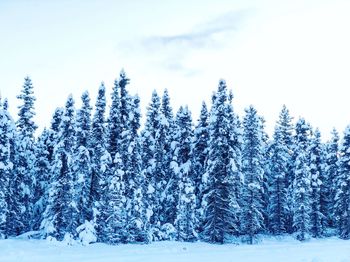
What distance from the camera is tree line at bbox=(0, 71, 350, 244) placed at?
40062mm

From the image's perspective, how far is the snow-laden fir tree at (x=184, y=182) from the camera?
43750mm

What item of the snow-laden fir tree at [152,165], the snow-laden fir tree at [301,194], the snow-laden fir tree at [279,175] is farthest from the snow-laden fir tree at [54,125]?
the snow-laden fir tree at [301,194]

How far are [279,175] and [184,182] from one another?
20.7 m

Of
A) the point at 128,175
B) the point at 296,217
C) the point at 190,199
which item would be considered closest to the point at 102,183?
the point at 128,175

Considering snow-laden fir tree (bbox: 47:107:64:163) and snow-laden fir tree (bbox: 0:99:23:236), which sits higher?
Answer: snow-laden fir tree (bbox: 47:107:64:163)

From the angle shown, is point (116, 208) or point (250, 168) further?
point (250, 168)

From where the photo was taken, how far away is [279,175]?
59875 mm

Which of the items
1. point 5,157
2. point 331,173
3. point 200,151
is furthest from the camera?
point 331,173

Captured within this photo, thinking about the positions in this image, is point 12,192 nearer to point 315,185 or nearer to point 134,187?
point 134,187

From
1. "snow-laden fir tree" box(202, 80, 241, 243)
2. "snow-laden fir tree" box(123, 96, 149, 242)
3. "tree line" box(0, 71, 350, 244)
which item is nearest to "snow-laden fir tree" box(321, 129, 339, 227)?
"tree line" box(0, 71, 350, 244)

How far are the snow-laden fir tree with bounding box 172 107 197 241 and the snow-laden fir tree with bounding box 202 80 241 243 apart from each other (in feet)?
5.23

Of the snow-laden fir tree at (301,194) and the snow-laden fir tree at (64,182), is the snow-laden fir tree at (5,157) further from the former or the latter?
the snow-laden fir tree at (301,194)

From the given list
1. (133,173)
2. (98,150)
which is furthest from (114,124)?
(133,173)

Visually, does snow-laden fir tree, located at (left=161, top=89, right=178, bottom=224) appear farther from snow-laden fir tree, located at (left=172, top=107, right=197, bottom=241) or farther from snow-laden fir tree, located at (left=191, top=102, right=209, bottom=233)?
snow-laden fir tree, located at (left=191, top=102, right=209, bottom=233)
